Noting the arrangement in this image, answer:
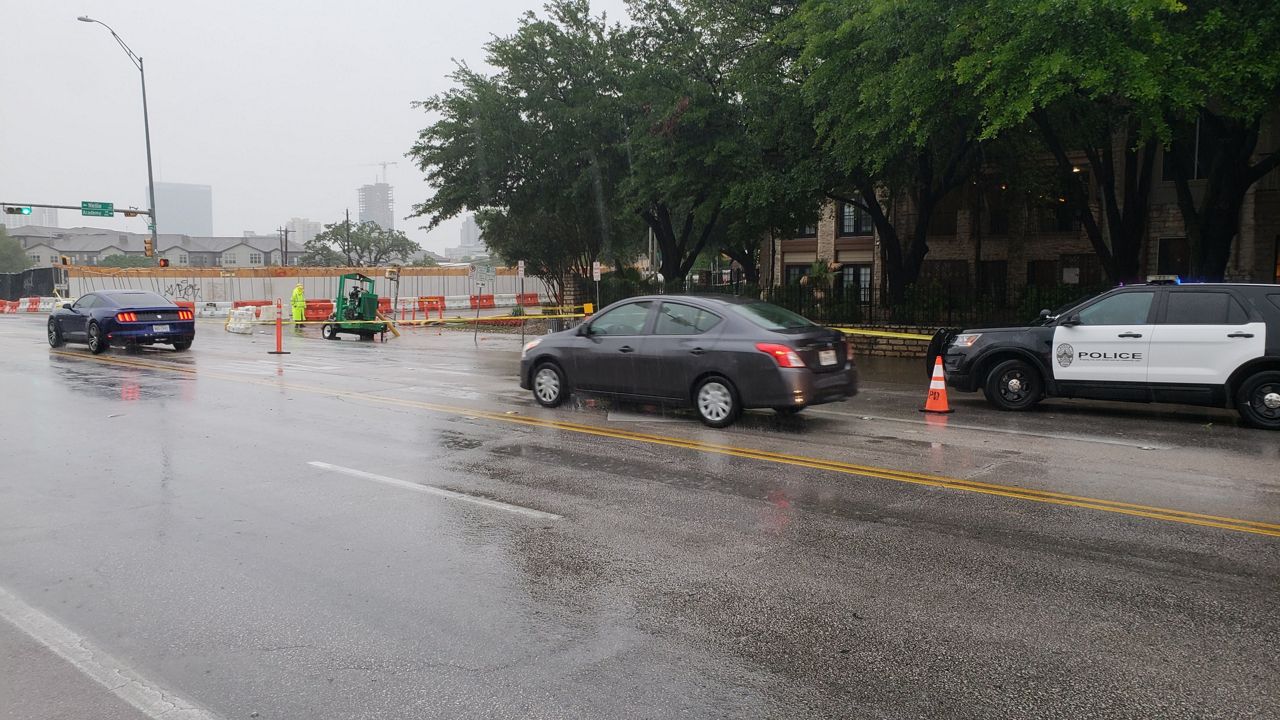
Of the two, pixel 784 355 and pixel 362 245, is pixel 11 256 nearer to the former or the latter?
pixel 362 245

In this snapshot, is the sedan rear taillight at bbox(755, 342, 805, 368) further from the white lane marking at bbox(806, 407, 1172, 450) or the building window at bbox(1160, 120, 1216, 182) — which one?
the building window at bbox(1160, 120, 1216, 182)

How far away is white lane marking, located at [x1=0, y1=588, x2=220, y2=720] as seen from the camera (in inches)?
147

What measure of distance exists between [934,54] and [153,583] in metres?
15.3

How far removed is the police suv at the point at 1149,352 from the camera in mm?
10445

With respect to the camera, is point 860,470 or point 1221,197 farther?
point 1221,197

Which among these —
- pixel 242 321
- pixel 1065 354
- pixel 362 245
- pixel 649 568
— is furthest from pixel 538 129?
pixel 362 245

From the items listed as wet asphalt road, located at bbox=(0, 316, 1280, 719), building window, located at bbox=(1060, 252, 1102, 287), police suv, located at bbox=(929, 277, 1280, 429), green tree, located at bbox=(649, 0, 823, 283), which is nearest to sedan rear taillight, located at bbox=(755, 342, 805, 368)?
wet asphalt road, located at bbox=(0, 316, 1280, 719)

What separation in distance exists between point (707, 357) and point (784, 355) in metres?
0.91

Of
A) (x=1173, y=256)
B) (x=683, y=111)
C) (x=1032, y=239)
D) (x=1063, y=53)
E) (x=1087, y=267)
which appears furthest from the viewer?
(x=1032, y=239)

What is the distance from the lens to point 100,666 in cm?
414

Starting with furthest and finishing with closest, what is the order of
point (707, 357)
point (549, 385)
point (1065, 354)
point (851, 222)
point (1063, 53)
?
1. point (851, 222)
2. point (1063, 53)
3. point (549, 385)
4. point (1065, 354)
5. point (707, 357)

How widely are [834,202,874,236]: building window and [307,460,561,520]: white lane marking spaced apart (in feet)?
116

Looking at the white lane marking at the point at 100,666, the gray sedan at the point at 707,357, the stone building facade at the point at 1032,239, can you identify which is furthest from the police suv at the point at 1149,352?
the white lane marking at the point at 100,666

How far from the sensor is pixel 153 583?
206 inches
